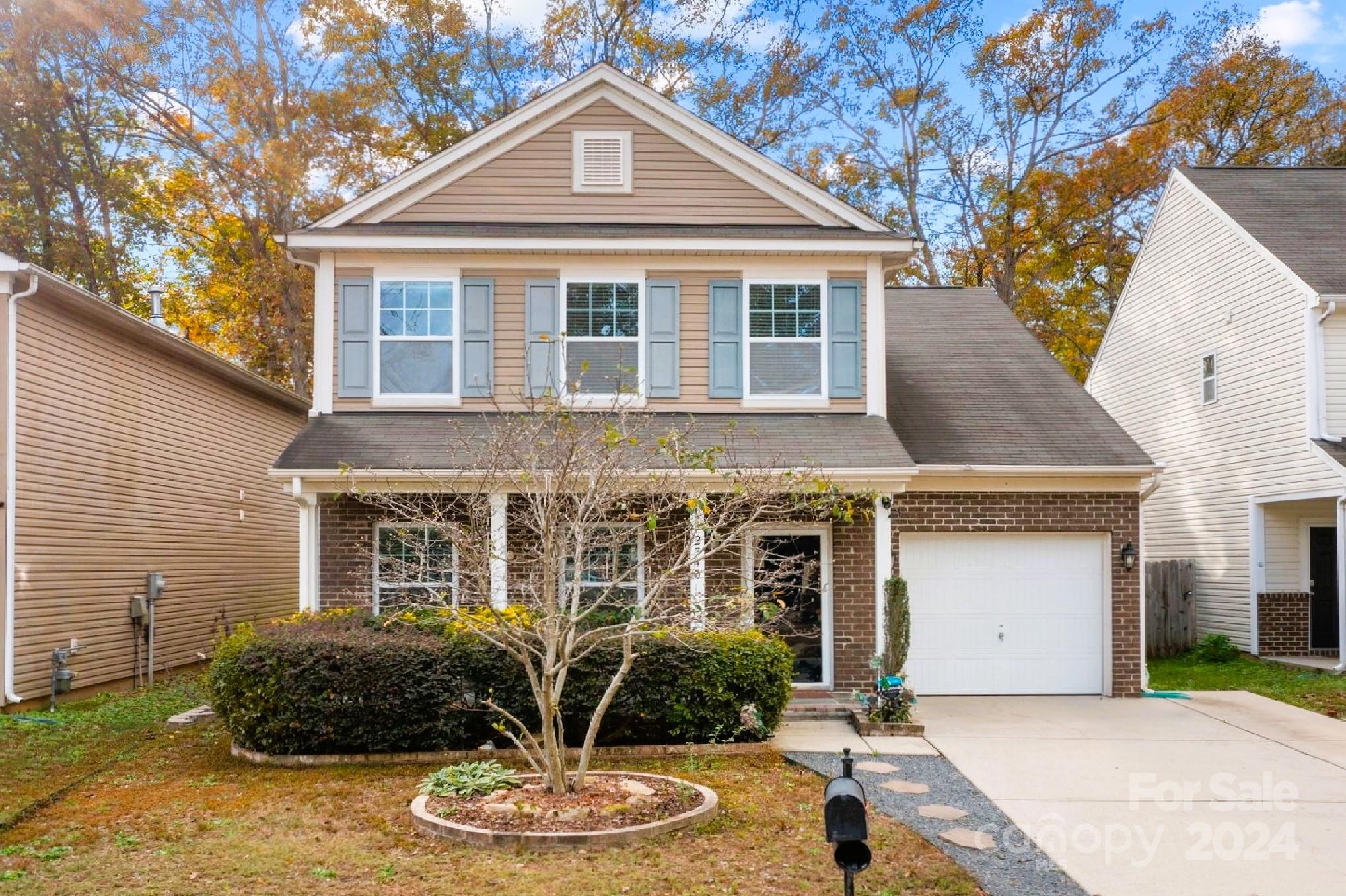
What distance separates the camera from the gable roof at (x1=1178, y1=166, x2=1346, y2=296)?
15766 millimetres

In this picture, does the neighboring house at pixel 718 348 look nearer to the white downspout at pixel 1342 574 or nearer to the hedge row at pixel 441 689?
the hedge row at pixel 441 689

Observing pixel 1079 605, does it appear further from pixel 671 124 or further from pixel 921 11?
pixel 921 11

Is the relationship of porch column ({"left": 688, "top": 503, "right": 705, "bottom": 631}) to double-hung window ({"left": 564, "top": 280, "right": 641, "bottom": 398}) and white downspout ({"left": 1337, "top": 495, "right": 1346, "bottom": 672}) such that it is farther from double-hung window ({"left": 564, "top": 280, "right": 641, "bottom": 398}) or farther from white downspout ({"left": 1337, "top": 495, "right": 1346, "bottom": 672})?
white downspout ({"left": 1337, "top": 495, "right": 1346, "bottom": 672})

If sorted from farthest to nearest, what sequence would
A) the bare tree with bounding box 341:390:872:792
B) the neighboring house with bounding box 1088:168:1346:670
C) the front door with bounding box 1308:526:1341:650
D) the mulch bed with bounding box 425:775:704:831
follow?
the front door with bounding box 1308:526:1341:650
the neighboring house with bounding box 1088:168:1346:670
the bare tree with bounding box 341:390:872:792
the mulch bed with bounding box 425:775:704:831

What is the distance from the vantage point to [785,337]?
12766 millimetres

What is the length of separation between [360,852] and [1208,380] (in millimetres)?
15829

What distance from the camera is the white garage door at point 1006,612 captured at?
12.8 m

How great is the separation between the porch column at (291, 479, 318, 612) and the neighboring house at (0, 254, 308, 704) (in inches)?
111

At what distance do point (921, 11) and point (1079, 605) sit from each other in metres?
17.6

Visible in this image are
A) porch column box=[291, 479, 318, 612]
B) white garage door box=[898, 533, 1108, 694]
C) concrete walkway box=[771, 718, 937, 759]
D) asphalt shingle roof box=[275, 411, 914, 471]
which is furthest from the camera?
white garage door box=[898, 533, 1108, 694]

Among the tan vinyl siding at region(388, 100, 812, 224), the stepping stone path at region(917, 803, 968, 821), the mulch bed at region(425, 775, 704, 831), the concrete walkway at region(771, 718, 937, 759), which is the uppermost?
the tan vinyl siding at region(388, 100, 812, 224)

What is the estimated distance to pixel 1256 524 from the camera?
16438 millimetres

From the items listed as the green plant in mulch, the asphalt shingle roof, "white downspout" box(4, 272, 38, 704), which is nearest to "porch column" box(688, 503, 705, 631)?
the asphalt shingle roof

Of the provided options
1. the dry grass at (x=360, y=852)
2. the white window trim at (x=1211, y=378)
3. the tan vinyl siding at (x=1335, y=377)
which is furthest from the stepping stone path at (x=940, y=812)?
the white window trim at (x=1211, y=378)
